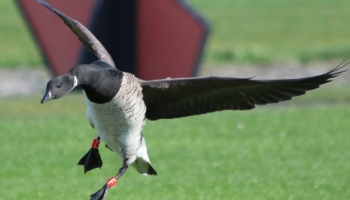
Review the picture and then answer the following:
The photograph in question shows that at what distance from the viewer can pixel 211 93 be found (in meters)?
8.03

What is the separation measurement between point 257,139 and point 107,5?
702cm

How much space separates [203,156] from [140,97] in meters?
3.28

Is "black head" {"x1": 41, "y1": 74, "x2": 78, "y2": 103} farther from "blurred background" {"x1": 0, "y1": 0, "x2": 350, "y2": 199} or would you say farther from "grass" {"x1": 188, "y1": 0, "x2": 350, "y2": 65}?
"grass" {"x1": 188, "y1": 0, "x2": 350, "y2": 65}

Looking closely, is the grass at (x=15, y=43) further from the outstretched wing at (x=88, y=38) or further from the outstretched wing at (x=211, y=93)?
the outstretched wing at (x=211, y=93)

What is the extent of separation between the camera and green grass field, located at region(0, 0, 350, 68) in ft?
75.9

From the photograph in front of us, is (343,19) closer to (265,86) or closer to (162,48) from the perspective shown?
(162,48)

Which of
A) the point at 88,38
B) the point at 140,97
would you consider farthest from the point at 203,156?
the point at 140,97

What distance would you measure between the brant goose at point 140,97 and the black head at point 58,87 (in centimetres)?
1

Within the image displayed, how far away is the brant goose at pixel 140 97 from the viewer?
7074 millimetres

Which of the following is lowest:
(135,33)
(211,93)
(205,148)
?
(135,33)

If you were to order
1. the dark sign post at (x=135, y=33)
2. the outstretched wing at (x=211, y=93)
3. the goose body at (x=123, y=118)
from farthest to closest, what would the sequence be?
the dark sign post at (x=135, y=33)
the outstretched wing at (x=211, y=93)
the goose body at (x=123, y=118)

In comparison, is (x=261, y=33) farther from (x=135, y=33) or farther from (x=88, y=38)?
(x=88, y=38)

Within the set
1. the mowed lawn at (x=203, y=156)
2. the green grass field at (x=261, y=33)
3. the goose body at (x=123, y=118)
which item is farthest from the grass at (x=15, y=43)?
the goose body at (x=123, y=118)

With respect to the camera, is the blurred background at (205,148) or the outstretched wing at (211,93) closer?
the outstretched wing at (211,93)
